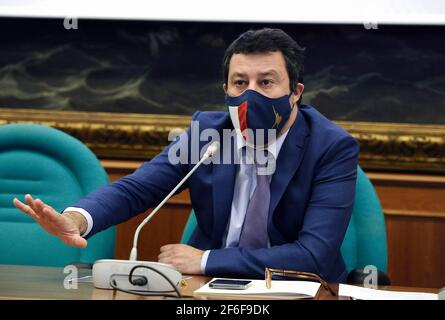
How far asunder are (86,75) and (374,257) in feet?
5.32

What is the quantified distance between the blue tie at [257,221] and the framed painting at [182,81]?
95 centimetres

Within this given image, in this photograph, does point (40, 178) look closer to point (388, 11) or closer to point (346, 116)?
point (346, 116)

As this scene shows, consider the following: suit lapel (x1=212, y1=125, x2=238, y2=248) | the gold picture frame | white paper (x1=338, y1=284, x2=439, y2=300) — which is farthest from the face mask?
the gold picture frame

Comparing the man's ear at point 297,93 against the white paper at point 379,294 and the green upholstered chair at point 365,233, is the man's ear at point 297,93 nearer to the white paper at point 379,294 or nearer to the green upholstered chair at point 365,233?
the green upholstered chair at point 365,233

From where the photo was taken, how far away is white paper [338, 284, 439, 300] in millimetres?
1681

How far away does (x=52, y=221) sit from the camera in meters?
1.91

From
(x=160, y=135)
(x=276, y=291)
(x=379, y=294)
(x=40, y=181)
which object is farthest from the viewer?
(x=160, y=135)

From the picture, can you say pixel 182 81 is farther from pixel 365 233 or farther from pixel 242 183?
pixel 365 233

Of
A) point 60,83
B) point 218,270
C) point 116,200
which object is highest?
point 60,83

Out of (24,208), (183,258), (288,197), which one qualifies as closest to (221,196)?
(288,197)

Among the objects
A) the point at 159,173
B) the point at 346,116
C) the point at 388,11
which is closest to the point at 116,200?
the point at 159,173

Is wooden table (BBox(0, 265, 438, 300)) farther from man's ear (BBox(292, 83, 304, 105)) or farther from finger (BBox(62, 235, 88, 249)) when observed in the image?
man's ear (BBox(292, 83, 304, 105))

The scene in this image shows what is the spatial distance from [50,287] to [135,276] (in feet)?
0.69

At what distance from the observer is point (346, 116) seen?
3158 millimetres
